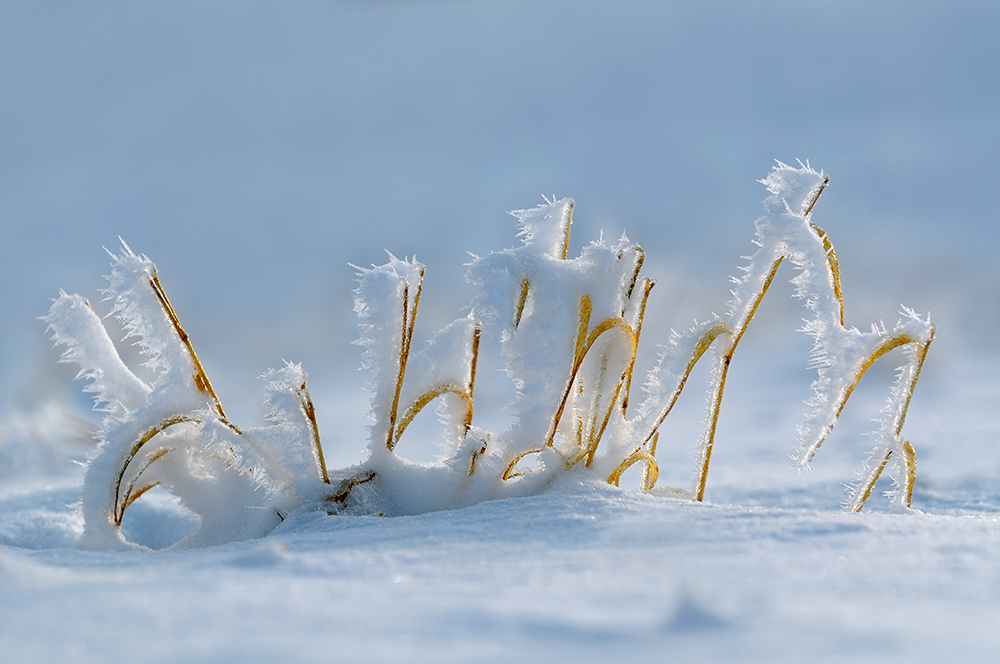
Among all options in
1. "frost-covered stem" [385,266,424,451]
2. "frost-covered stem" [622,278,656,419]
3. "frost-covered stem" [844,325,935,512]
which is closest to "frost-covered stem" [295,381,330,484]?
"frost-covered stem" [385,266,424,451]

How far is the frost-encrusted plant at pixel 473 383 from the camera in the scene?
126 centimetres

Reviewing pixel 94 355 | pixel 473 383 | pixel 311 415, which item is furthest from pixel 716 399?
pixel 94 355

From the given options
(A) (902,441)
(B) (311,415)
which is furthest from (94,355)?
(A) (902,441)

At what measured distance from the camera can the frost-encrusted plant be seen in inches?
49.6

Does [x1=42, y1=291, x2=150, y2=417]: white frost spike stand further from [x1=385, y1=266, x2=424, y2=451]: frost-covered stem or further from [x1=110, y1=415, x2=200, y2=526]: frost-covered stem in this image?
[x1=385, y1=266, x2=424, y2=451]: frost-covered stem

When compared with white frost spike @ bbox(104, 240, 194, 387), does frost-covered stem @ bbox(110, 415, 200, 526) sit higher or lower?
lower

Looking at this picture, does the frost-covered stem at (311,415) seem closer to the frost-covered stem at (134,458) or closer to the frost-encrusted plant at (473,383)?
the frost-encrusted plant at (473,383)

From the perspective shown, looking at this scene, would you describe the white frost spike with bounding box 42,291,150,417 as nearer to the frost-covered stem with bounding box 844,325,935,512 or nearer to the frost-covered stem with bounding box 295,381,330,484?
the frost-covered stem with bounding box 295,381,330,484

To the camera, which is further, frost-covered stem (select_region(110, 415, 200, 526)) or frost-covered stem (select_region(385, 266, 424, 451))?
frost-covered stem (select_region(385, 266, 424, 451))

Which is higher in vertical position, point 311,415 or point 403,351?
point 403,351

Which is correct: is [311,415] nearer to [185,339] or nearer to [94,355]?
[185,339]

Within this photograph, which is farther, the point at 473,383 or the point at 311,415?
the point at 473,383

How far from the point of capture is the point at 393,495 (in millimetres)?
1366

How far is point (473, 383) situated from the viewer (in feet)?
4.68
